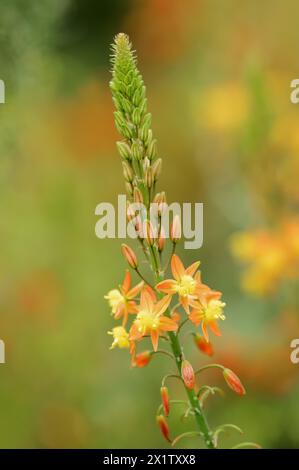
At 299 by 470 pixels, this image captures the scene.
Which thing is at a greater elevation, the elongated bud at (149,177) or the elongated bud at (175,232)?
the elongated bud at (149,177)

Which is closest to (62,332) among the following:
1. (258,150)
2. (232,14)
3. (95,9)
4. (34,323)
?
(34,323)

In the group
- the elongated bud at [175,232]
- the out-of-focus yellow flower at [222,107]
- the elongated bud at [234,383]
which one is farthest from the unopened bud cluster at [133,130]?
the out-of-focus yellow flower at [222,107]

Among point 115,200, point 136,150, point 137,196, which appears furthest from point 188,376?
point 115,200

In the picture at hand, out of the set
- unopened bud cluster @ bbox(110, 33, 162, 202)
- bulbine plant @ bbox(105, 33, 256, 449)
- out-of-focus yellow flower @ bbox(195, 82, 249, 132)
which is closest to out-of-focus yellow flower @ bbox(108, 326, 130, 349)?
bulbine plant @ bbox(105, 33, 256, 449)

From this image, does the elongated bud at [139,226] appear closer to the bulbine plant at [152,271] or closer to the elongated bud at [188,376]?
the bulbine plant at [152,271]

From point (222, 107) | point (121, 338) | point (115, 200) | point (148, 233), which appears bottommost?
point (121, 338)

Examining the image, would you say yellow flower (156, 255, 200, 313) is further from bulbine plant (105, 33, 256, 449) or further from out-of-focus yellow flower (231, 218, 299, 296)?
out-of-focus yellow flower (231, 218, 299, 296)

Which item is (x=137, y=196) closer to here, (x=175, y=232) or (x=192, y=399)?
(x=175, y=232)
